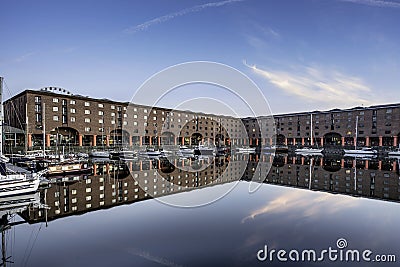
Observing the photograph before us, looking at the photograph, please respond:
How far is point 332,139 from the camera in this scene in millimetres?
74188

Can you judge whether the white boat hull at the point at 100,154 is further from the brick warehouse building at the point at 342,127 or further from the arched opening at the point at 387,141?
the arched opening at the point at 387,141

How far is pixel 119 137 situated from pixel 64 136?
41.1ft

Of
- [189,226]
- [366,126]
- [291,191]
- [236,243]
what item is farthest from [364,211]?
[366,126]

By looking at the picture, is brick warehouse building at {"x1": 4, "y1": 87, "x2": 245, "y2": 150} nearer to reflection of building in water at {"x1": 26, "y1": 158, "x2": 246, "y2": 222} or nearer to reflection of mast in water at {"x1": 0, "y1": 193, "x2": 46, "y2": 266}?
reflection of building in water at {"x1": 26, "y1": 158, "x2": 246, "y2": 222}

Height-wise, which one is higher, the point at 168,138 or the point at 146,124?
the point at 146,124

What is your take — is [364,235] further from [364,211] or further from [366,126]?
[366,126]

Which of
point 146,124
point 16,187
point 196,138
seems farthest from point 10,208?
point 196,138

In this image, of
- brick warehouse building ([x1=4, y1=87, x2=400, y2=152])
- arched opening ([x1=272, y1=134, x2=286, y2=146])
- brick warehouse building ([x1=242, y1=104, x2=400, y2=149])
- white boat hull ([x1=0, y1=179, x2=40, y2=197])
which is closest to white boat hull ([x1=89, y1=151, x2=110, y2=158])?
brick warehouse building ([x1=4, y1=87, x2=400, y2=152])

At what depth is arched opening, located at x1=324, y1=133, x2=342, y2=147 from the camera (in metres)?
72.9

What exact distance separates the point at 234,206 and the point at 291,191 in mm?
5583

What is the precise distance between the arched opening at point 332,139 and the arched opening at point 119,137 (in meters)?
56.6

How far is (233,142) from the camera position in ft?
324

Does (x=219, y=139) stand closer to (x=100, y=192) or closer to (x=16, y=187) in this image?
(x=100, y=192)

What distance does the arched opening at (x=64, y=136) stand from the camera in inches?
1976
